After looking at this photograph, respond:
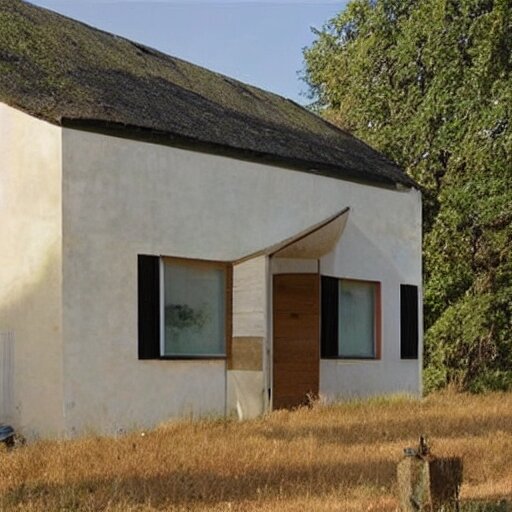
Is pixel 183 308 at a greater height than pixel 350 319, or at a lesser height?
greater

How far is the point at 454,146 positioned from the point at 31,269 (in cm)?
→ 1230

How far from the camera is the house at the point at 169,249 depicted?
10.6 metres

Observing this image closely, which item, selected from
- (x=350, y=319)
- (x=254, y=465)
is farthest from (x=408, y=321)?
(x=254, y=465)

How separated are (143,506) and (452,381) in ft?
48.9

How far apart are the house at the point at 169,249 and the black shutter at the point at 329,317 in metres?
0.03

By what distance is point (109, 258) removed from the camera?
11.0 m

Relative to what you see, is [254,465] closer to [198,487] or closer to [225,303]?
[198,487]

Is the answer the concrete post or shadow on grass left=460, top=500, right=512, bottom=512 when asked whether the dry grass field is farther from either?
the concrete post

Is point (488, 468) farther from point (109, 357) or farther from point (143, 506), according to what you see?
point (109, 357)

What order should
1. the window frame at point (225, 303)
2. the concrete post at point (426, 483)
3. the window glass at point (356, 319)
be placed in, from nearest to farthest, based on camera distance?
the concrete post at point (426, 483) < the window frame at point (225, 303) < the window glass at point (356, 319)

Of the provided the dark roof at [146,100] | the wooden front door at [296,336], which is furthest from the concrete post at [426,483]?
the wooden front door at [296,336]

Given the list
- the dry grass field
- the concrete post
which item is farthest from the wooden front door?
the concrete post

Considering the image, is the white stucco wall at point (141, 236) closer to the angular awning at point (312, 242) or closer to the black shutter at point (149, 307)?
the black shutter at point (149, 307)

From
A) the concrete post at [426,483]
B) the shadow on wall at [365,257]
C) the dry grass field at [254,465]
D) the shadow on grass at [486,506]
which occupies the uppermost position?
the shadow on wall at [365,257]
